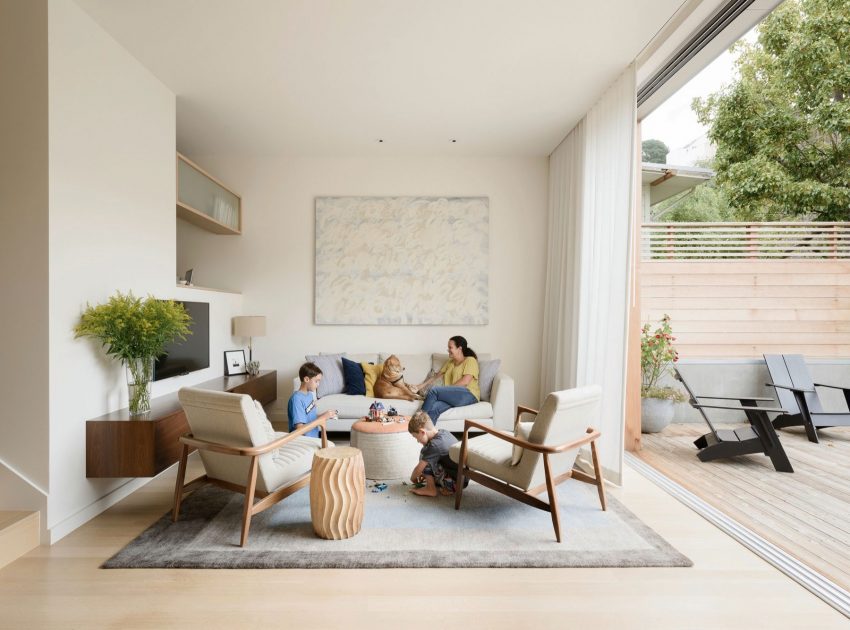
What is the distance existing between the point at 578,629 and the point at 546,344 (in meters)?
3.94

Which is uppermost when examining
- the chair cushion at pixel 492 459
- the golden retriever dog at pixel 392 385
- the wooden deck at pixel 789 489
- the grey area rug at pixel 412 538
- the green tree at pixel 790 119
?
the green tree at pixel 790 119

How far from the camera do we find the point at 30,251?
107 inches

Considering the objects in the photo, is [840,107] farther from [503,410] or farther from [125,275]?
[125,275]

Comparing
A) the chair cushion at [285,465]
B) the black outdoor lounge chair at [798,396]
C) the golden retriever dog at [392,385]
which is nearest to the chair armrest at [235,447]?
the chair cushion at [285,465]

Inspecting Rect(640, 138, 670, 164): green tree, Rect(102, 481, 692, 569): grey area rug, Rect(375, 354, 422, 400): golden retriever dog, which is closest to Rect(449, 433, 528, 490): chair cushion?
Rect(102, 481, 692, 569): grey area rug

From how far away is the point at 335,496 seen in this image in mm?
2730

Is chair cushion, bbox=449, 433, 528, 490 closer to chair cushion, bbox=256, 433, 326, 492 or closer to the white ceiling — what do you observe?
chair cushion, bbox=256, 433, 326, 492

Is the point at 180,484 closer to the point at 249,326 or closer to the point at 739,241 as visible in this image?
the point at 249,326

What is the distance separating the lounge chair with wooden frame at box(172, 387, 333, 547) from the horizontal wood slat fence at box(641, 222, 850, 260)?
484cm

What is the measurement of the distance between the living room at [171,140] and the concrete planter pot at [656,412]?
1668mm

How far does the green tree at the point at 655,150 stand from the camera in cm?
1463

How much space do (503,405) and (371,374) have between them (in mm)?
1403

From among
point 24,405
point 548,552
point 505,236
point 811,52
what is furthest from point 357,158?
point 811,52

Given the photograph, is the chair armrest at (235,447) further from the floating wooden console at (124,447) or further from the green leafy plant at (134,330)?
the green leafy plant at (134,330)
